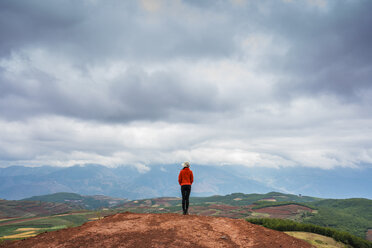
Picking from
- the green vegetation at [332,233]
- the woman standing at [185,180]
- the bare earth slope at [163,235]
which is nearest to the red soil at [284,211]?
the green vegetation at [332,233]

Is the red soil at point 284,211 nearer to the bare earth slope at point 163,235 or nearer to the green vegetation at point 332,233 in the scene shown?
the green vegetation at point 332,233

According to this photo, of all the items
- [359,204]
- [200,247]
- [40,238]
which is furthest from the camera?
[359,204]

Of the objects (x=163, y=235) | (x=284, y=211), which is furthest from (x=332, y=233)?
(x=284, y=211)

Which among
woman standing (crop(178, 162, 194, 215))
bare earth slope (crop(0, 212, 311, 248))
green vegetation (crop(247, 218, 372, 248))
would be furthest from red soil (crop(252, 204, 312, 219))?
bare earth slope (crop(0, 212, 311, 248))

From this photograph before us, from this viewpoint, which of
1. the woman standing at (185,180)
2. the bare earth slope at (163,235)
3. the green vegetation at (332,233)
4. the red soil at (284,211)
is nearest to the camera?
the bare earth slope at (163,235)

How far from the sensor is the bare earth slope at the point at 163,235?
43.0ft

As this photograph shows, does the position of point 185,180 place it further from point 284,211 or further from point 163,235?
point 284,211

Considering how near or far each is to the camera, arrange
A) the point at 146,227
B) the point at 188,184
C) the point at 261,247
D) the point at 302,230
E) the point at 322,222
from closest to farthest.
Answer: the point at 261,247 → the point at 146,227 → the point at 188,184 → the point at 302,230 → the point at 322,222

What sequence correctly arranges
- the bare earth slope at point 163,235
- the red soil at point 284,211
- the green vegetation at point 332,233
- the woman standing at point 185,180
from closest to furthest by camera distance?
the bare earth slope at point 163,235 → the woman standing at point 185,180 → the green vegetation at point 332,233 → the red soil at point 284,211

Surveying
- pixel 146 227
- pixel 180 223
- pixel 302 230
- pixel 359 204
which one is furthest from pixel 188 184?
pixel 359 204

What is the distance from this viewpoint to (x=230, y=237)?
14641mm

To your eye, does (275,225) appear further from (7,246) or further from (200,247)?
(7,246)

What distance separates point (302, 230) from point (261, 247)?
12.9 meters

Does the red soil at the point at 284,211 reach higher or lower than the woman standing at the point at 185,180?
lower
